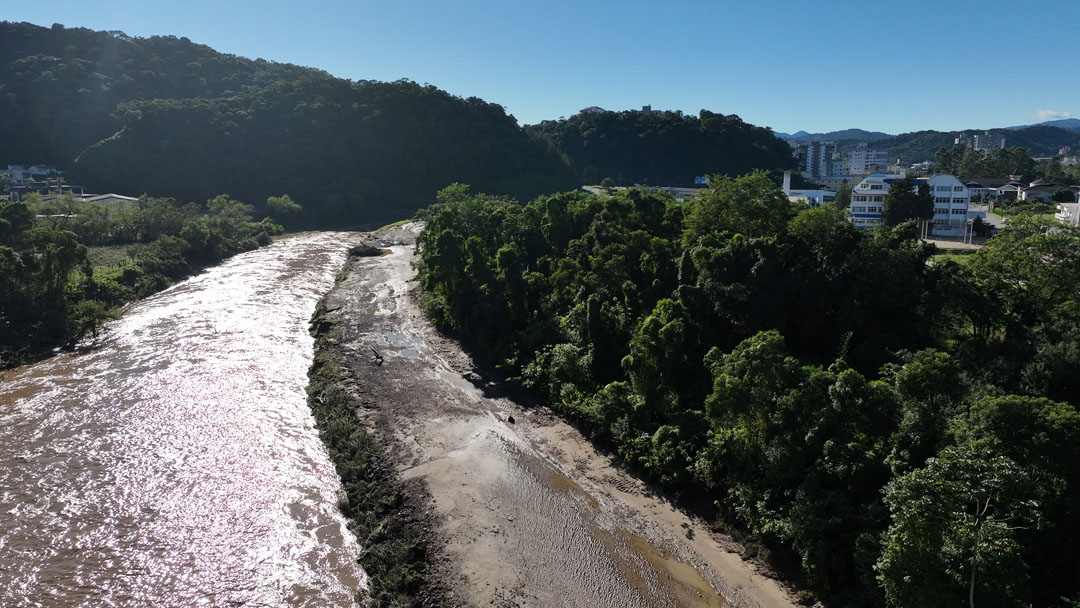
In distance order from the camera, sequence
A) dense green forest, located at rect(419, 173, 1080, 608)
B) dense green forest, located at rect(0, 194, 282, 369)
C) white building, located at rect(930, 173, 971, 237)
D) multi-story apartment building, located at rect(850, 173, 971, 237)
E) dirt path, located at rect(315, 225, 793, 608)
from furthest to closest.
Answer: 1. white building, located at rect(930, 173, 971, 237)
2. multi-story apartment building, located at rect(850, 173, 971, 237)
3. dense green forest, located at rect(0, 194, 282, 369)
4. dirt path, located at rect(315, 225, 793, 608)
5. dense green forest, located at rect(419, 173, 1080, 608)

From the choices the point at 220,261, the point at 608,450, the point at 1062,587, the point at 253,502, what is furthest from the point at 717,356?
the point at 220,261

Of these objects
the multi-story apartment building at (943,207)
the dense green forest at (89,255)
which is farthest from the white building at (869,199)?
the dense green forest at (89,255)

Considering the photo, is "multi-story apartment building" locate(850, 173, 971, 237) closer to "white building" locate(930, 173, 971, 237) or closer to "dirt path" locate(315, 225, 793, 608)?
"white building" locate(930, 173, 971, 237)

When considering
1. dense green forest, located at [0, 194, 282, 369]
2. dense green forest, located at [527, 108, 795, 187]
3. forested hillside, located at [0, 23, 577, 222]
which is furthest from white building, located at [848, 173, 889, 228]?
dense green forest, located at [0, 194, 282, 369]

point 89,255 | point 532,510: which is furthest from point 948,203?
point 89,255

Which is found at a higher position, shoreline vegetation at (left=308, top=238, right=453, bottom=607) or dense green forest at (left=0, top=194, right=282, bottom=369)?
dense green forest at (left=0, top=194, right=282, bottom=369)

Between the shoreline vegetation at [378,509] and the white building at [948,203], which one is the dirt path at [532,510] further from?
the white building at [948,203]
